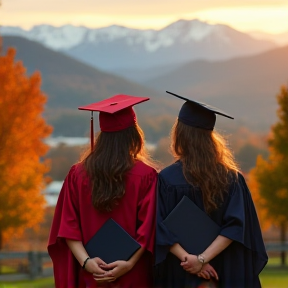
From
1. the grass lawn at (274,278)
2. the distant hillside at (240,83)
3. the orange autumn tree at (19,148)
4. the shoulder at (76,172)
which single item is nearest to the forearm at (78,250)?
the shoulder at (76,172)

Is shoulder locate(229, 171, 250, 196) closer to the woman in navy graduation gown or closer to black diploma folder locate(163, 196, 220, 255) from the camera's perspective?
the woman in navy graduation gown

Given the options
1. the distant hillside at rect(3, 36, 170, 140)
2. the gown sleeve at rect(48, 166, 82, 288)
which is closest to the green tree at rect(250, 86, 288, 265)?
the gown sleeve at rect(48, 166, 82, 288)

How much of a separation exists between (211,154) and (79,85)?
107577 millimetres

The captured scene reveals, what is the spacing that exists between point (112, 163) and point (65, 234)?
53 centimetres

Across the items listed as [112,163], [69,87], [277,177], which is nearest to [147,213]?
[112,163]

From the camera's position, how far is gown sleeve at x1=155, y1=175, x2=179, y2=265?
14.2ft

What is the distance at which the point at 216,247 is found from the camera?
434 cm

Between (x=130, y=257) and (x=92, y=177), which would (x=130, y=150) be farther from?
(x=130, y=257)

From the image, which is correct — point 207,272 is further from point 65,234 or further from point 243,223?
point 65,234

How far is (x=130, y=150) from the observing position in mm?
4418

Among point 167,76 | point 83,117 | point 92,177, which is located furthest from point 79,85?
point 92,177

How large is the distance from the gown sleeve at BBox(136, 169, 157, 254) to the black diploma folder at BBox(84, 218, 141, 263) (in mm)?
59

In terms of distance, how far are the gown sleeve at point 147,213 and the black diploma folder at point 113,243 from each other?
6 centimetres

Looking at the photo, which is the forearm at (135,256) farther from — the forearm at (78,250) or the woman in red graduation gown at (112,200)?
the forearm at (78,250)
